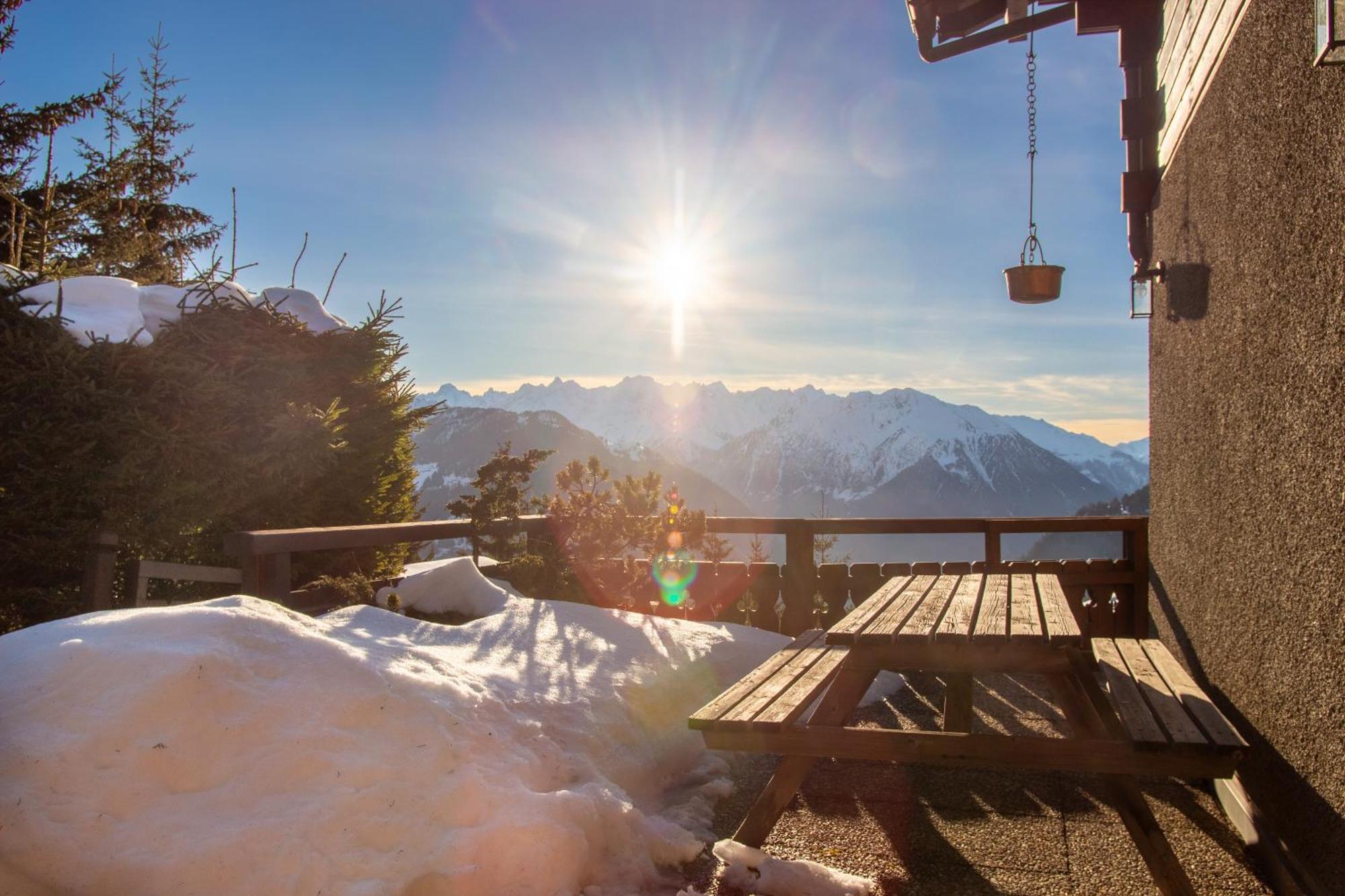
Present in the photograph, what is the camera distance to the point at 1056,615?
3.17 m

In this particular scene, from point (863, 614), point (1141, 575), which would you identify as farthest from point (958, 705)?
point (1141, 575)

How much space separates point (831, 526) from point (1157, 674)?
2908mm

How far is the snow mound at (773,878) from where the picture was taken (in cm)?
261

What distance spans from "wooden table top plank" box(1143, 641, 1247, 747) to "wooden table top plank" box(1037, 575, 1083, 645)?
1.31ft

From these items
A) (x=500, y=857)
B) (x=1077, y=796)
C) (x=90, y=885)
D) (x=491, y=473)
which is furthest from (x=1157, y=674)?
(x=491, y=473)

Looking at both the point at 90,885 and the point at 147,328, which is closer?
the point at 90,885

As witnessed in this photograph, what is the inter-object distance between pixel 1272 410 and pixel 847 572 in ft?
12.4

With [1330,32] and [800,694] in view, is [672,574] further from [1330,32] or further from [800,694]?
[1330,32]

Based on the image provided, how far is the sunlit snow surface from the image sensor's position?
2107mm

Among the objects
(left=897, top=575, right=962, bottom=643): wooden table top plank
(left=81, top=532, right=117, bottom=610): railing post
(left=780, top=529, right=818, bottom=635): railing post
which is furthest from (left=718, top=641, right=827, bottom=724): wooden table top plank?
(left=81, top=532, right=117, bottom=610): railing post

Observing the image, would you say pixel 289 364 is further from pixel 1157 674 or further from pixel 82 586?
pixel 1157 674

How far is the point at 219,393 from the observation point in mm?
5746

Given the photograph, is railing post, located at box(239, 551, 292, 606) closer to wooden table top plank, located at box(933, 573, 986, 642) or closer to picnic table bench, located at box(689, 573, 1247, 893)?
picnic table bench, located at box(689, 573, 1247, 893)

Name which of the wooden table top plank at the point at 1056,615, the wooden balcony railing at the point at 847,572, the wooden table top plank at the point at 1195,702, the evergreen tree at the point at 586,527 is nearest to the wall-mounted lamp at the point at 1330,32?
the wooden table top plank at the point at 1056,615
